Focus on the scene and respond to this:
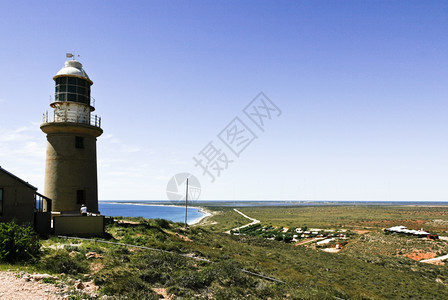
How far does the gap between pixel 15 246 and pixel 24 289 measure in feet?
13.2

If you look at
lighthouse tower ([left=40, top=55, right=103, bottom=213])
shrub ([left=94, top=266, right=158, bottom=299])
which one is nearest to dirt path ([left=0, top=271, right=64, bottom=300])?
shrub ([left=94, top=266, right=158, bottom=299])

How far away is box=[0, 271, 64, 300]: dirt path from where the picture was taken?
28.2 feet

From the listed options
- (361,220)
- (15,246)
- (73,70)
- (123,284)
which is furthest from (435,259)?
(361,220)

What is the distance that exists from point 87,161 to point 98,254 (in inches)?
466

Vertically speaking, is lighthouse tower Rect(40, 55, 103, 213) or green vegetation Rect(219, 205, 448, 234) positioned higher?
lighthouse tower Rect(40, 55, 103, 213)

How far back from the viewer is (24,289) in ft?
29.7

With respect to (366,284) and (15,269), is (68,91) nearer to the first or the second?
(15,269)

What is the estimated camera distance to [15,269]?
10.8 meters

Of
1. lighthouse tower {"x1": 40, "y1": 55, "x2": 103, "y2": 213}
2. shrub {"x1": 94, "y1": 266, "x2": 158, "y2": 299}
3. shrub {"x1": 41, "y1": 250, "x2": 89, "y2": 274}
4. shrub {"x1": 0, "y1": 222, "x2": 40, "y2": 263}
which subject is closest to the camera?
shrub {"x1": 94, "y1": 266, "x2": 158, "y2": 299}

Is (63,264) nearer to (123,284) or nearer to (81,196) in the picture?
(123,284)

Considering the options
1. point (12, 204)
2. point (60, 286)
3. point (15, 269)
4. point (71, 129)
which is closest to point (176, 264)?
point (60, 286)

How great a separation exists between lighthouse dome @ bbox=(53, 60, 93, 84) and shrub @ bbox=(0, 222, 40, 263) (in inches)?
563

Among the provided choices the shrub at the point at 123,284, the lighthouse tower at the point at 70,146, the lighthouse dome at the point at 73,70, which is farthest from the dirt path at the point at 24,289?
the lighthouse dome at the point at 73,70

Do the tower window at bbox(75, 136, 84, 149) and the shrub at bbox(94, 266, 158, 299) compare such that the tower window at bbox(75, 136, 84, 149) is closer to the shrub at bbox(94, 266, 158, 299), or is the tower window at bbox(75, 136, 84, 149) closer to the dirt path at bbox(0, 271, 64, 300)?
the dirt path at bbox(0, 271, 64, 300)
